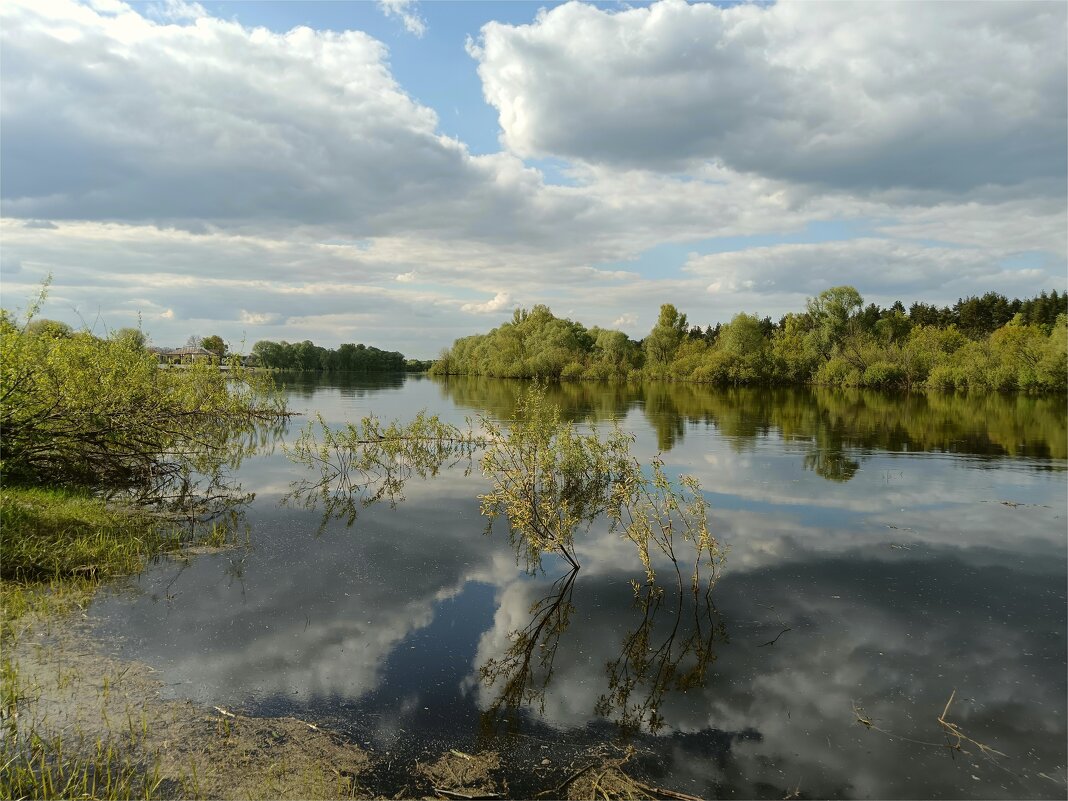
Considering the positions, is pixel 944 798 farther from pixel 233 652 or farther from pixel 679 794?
pixel 233 652

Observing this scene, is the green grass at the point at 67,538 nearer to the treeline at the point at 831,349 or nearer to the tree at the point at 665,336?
the treeline at the point at 831,349

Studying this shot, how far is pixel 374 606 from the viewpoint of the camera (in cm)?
1100

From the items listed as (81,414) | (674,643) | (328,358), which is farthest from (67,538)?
(328,358)

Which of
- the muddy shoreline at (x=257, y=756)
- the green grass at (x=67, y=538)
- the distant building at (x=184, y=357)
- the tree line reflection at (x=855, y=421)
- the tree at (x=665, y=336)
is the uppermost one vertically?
the tree at (x=665, y=336)

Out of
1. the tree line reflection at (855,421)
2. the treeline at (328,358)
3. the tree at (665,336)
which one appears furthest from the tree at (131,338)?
the treeline at (328,358)

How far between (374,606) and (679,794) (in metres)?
6.21

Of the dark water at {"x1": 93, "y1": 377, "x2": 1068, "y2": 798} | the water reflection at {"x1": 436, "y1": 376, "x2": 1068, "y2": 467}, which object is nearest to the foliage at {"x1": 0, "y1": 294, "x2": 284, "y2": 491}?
the dark water at {"x1": 93, "y1": 377, "x2": 1068, "y2": 798}

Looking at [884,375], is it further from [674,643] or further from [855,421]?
[674,643]

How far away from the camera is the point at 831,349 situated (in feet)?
309

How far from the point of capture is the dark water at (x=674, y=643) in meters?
7.18

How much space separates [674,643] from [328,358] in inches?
6600

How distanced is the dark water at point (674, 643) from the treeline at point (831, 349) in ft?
223

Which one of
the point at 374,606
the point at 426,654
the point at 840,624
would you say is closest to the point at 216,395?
the point at 374,606

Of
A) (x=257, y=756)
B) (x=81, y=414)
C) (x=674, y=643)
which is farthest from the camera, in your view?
(x=81, y=414)
